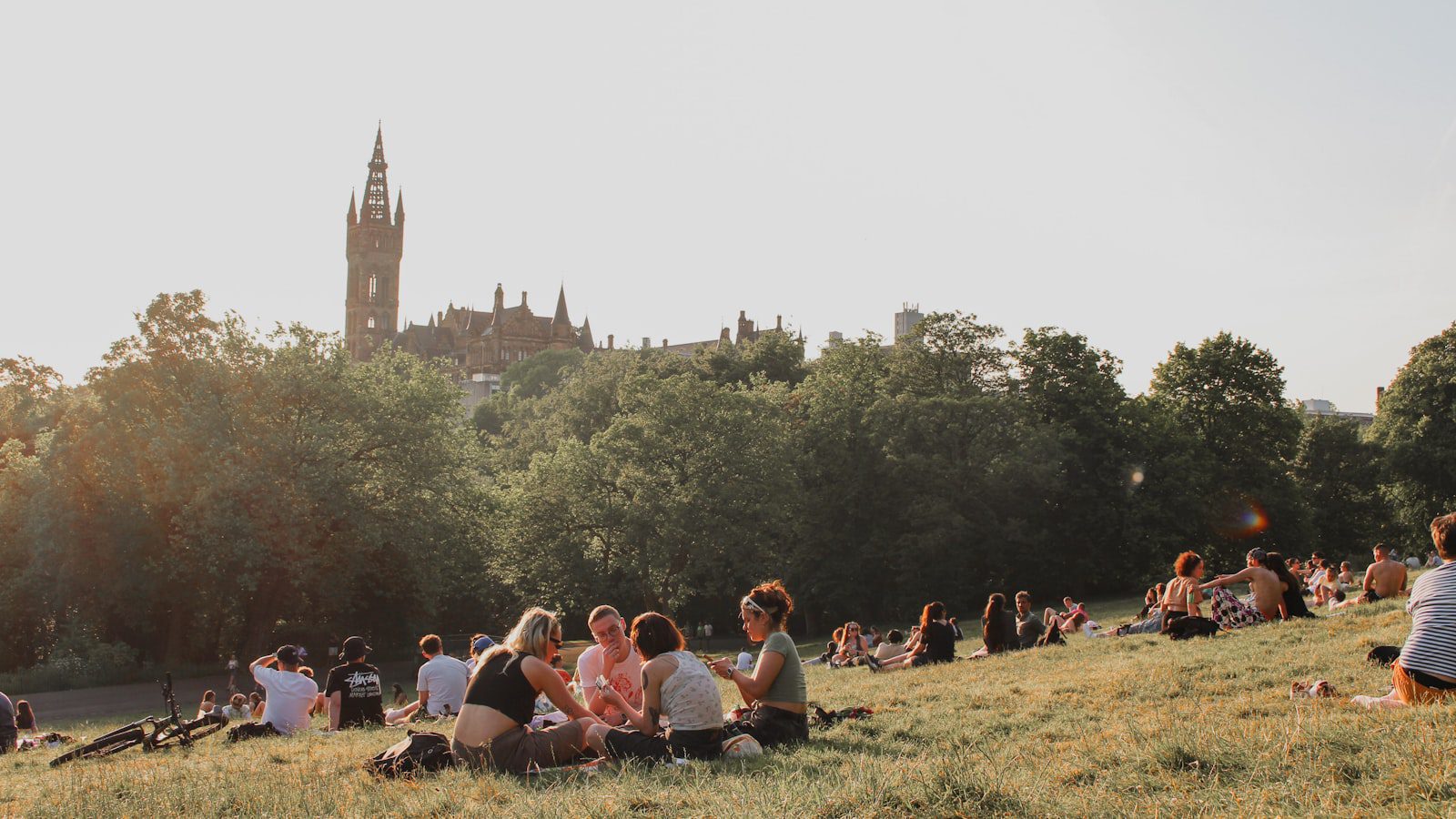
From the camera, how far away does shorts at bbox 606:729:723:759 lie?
9289 mm

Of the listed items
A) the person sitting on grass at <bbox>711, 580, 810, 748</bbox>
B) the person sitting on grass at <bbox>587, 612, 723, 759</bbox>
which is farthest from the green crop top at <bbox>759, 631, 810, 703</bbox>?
the person sitting on grass at <bbox>587, 612, 723, 759</bbox>

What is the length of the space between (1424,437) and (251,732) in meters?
58.4

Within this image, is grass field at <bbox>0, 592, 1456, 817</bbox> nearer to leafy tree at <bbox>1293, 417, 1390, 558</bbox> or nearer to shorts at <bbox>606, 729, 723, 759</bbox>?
shorts at <bbox>606, 729, 723, 759</bbox>

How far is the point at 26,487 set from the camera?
4247 centimetres

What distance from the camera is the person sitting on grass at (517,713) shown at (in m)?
9.39

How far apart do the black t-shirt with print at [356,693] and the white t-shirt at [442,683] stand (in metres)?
0.72

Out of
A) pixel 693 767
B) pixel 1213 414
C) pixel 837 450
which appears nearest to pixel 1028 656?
pixel 693 767

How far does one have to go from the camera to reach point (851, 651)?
23.9m

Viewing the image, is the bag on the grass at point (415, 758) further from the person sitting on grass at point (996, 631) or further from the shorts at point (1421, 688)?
the person sitting on grass at point (996, 631)

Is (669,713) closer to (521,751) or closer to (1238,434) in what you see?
(521,751)

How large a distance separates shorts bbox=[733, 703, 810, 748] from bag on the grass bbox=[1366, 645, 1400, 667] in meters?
5.50

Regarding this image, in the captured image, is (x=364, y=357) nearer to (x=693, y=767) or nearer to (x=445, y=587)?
(x=445, y=587)

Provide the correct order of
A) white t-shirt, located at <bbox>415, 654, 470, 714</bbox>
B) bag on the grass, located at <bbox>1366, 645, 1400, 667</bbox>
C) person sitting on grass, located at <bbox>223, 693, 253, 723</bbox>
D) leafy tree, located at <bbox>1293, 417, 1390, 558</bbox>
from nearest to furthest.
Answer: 1. bag on the grass, located at <bbox>1366, 645, 1400, 667</bbox>
2. white t-shirt, located at <bbox>415, 654, 470, 714</bbox>
3. person sitting on grass, located at <bbox>223, 693, 253, 723</bbox>
4. leafy tree, located at <bbox>1293, 417, 1390, 558</bbox>

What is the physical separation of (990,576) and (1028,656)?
37.1 m
